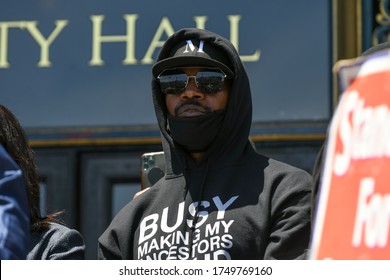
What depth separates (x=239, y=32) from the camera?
20.1ft

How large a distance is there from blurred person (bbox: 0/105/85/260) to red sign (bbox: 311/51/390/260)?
6.25ft

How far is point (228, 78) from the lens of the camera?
4055mm

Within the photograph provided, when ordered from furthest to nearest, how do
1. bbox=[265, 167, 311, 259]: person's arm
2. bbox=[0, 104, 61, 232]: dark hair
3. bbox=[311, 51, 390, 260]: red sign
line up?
bbox=[0, 104, 61, 232]: dark hair
bbox=[265, 167, 311, 259]: person's arm
bbox=[311, 51, 390, 260]: red sign

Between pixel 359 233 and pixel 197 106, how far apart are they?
1.97 m

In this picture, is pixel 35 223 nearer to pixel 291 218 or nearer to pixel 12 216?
Result: pixel 291 218

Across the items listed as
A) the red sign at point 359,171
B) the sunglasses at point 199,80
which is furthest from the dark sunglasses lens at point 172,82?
the red sign at point 359,171

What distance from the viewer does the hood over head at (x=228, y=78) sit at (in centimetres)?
402

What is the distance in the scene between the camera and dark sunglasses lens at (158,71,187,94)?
4035 mm

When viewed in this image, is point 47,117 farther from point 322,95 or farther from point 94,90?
point 322,95

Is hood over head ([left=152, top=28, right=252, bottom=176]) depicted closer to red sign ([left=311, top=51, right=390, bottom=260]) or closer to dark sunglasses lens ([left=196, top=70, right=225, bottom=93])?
dark sunglasses lens ([left=196, top=70, right=225, bottom=93])

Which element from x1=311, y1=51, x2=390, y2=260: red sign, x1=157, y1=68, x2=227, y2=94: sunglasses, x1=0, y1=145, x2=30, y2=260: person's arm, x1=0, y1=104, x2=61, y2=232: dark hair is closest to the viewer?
x1=311, y1=51, x2=390, y2=260: red sign

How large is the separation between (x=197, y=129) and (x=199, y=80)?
0.16 m

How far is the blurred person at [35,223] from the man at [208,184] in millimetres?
120

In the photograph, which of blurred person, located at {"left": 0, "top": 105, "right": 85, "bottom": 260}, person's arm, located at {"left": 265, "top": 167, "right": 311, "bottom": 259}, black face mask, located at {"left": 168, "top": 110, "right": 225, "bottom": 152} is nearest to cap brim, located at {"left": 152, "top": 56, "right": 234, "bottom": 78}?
black face mask, located at {"left": 168, "top": 110, "right": 225, "bottom": 152}
